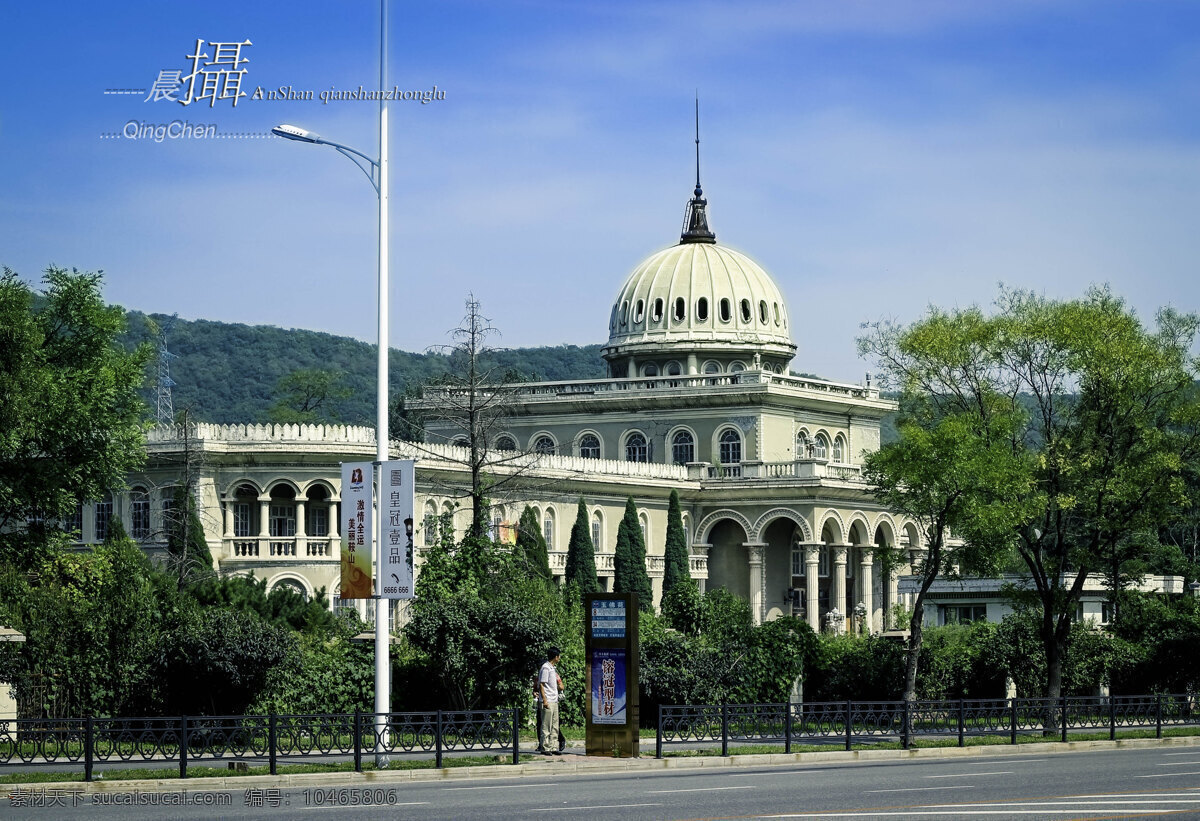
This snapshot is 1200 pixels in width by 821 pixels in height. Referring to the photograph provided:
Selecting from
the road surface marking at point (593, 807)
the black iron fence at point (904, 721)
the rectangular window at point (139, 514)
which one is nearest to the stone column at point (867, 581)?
the rectangular window at point (139, 514)

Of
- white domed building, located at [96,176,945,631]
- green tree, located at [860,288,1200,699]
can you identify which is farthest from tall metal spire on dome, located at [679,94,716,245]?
green tree, located at [860,288,1200,699]

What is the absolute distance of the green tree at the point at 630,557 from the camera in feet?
235

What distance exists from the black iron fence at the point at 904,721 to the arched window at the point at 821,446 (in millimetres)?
43706

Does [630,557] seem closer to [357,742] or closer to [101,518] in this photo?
[101,518]

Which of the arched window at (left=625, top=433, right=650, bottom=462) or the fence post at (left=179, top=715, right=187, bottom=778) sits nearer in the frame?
the fence post at (left=179, top=715, right=187, bottom=778)

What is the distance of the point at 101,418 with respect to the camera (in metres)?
40.7

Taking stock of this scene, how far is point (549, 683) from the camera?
98.7 feet

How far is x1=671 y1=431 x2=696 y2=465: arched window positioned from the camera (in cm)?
8394

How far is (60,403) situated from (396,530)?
Result: 13.1 m

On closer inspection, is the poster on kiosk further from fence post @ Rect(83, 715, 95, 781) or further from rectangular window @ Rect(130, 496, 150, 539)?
rectangular window @ Rect(130, 496, 150, 539)

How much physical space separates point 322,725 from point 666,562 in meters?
44.9

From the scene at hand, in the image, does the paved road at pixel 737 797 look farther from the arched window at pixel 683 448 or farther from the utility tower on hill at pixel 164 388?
the utility tower on hill at pixel 164 388

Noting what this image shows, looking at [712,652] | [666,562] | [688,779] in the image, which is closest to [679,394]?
[666,562]

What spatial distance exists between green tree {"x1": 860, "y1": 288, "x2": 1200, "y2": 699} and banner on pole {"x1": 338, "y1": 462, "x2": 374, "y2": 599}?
1555 centimetres
